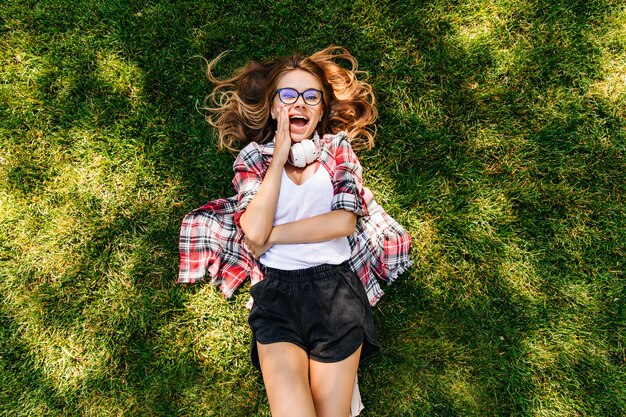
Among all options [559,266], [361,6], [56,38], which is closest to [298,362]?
[559,266]

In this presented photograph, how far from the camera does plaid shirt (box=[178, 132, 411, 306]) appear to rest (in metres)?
3.41

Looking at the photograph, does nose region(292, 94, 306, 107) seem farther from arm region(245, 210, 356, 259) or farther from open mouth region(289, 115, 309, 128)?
arm region(245, 210, 356, 259)

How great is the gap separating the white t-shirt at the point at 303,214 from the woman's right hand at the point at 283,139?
16 centimetres

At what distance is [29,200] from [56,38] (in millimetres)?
1424

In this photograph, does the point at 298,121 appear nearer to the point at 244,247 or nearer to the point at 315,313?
the point at 244,247

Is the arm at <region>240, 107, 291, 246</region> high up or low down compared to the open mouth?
down

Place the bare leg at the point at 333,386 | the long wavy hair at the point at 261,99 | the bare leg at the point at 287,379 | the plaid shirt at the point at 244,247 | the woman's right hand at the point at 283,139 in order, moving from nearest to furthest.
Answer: the bare leg at the point at 287,379 → the bare leg at the point at 333,386 → the woman's right hand at the point at 283,139 → the plaid shirt at the point at 244,247 → the long wavy hair at the point at 261,99

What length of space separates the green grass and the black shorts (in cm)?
51

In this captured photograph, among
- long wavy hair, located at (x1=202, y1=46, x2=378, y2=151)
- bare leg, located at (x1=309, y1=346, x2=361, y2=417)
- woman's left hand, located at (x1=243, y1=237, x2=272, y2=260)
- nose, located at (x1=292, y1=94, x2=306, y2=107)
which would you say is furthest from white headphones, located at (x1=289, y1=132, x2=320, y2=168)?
bare leg, located at (x1=309, y1=346, x2=361, y2=417)

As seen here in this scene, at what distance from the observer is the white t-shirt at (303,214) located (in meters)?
3.17

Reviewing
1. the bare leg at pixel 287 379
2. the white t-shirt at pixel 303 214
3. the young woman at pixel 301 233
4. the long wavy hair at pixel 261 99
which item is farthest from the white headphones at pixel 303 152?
the bare leg at pixel 287 379

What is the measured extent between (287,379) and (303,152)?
1570 mm

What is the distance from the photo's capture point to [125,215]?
12.1 ft

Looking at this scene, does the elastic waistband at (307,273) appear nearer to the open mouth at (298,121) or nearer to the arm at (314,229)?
the arm at (314,229)
